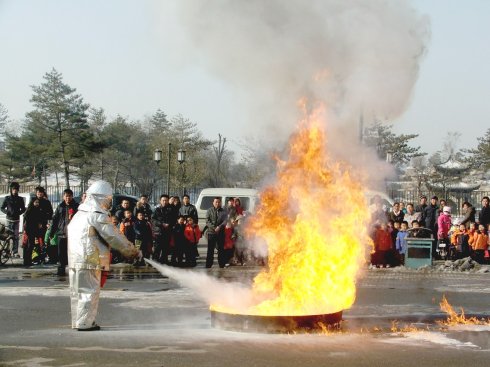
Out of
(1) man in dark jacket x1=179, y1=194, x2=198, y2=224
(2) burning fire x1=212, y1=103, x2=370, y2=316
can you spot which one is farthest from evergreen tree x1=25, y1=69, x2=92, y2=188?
(2) burning fire x1=212, y1=103, x2=370, y2=316

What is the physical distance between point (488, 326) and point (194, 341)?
12.8 feet

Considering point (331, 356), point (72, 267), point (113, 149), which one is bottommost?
point (331, 356)

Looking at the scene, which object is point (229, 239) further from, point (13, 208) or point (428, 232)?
point (13, 208)

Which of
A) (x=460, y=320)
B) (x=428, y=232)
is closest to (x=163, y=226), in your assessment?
(x=428, y=232)

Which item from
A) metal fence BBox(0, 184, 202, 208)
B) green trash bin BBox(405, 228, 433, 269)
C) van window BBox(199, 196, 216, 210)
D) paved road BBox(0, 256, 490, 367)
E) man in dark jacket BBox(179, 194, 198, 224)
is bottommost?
paved road BBox(0, 256, 490, 367)

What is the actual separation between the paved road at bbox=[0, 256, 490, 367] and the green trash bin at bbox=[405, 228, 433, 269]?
460 cm

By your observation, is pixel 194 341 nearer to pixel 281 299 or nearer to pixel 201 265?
pixel 281 299

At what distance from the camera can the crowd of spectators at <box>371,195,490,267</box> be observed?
18156 millimetres

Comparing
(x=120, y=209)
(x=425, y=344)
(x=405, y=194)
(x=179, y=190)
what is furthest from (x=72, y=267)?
(x=179, y=190)

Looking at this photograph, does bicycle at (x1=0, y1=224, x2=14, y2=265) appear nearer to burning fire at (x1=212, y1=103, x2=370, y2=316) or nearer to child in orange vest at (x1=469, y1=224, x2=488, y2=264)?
burning fire at (x1=212, y1=103, x2=370, y2=316)

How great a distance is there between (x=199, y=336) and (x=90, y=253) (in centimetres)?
165

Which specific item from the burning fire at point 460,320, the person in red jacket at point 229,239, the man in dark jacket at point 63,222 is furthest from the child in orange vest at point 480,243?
the man in dark jacket at point 63,222

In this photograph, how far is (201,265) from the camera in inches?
736

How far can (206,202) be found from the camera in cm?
2416
